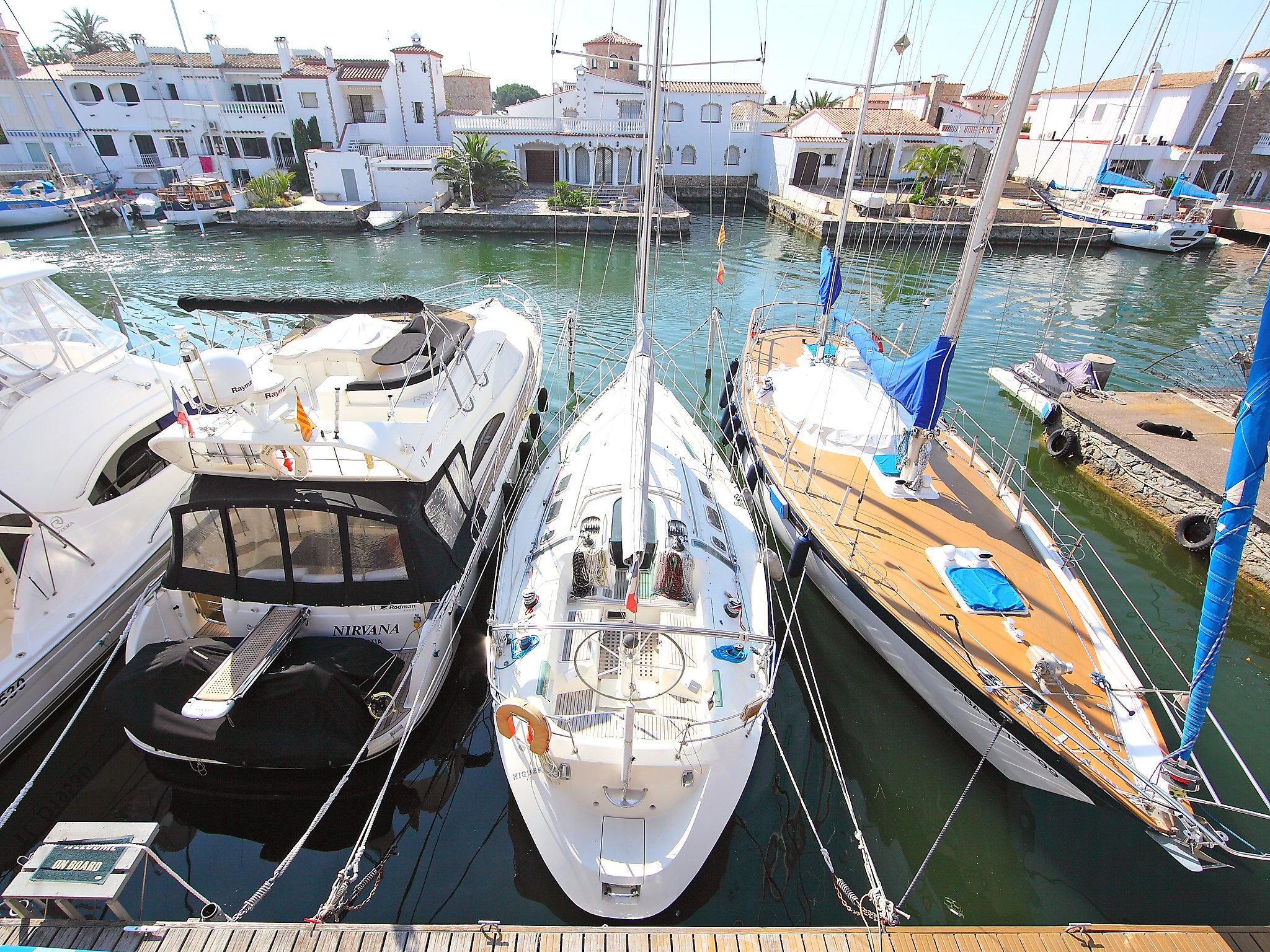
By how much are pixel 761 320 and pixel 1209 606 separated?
10629 mm

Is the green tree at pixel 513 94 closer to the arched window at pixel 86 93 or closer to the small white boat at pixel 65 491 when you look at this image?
the arched window at pixel 86 93

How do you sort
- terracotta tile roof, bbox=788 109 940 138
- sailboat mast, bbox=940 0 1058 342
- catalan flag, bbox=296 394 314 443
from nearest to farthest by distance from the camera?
catalan flag, bbox=296 394 314 443 → sailboat mast, bbox=940 0 1058 342 → terracotta tile roof, bbox=788 109 940 138

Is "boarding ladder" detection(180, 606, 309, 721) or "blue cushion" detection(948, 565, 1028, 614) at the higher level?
"boarding ladder" detection(180, 606, 309, 721)

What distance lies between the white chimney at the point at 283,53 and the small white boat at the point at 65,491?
39095 millimetres

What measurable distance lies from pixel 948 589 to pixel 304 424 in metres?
7.09

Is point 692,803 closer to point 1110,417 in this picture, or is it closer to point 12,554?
point 12,554

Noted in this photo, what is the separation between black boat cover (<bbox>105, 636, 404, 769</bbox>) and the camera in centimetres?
548

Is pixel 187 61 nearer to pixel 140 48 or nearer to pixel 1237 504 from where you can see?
pixel 140 48

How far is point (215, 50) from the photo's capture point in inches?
1543

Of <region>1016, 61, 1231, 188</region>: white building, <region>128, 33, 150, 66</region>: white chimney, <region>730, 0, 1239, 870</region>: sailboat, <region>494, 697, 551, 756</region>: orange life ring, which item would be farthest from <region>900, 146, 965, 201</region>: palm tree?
<region>128, 33, 150, 66</region>: white chimney

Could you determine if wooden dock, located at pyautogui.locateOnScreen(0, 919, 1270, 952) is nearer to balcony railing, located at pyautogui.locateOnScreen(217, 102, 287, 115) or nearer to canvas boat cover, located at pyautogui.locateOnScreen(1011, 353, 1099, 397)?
canvas boat cover, located at pyautogui.locateOnScreen(1011, 353, 1099, 397)

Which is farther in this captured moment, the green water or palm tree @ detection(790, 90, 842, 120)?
palm tree @ detection(790, 90, 842, 120)

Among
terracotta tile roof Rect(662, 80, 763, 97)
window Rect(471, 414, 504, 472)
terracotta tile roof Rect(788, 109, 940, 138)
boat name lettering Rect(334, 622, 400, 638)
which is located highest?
terracotta tile roof Rect(662, 80, 763, 97)

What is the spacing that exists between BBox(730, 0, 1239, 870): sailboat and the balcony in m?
29.9
